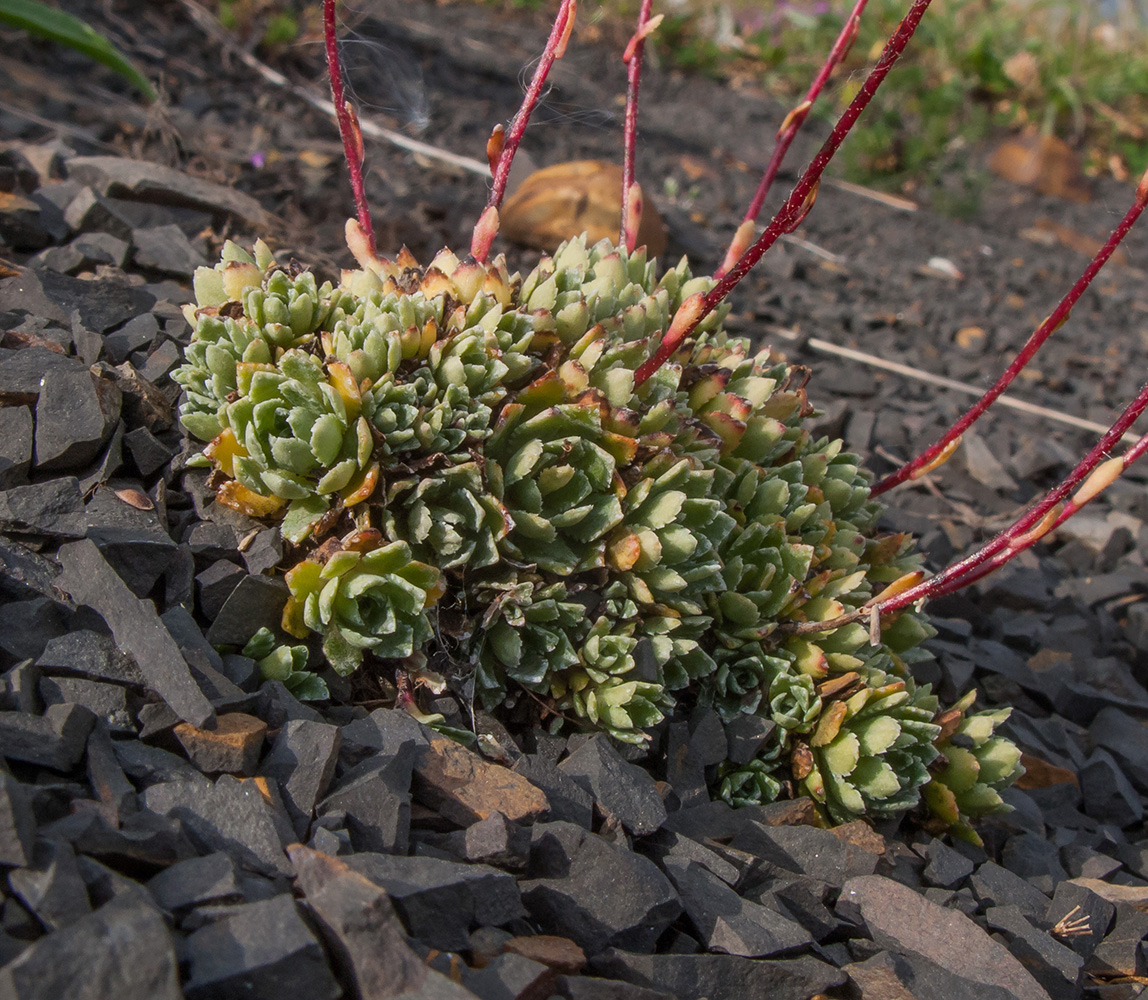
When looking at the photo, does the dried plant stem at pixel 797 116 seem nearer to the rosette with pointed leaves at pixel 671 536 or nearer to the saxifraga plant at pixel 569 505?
the saxifraga plant at pixel 569 505

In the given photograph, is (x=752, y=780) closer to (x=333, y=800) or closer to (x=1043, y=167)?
(x=333, y=800)

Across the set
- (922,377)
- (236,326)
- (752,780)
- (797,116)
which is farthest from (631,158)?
(922,377)

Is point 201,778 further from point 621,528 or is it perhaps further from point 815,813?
point 815,813

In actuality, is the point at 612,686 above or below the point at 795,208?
below

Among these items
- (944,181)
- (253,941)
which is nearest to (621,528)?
(253,941)

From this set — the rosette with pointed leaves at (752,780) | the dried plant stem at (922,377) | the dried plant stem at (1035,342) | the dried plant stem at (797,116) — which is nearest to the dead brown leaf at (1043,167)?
the dried plant stem at (922,377)

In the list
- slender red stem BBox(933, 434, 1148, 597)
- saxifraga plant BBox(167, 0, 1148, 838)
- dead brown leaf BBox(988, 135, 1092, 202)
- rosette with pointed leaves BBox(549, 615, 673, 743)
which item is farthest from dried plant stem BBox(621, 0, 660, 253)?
dead brown leaf BBox(988, 135, 1092, 202)

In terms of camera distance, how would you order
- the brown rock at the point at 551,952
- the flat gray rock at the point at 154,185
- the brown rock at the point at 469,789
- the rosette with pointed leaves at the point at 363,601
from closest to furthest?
the brown rock at the point at 551,952 → the brown rock at the point at 469,789 → the rosette with pointed leaves at the point at 363,601 → the flat gray rock at the point at 154,185
